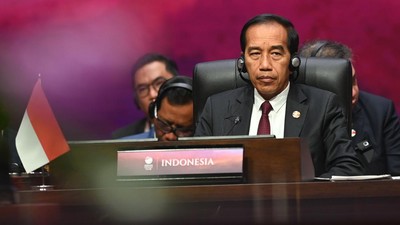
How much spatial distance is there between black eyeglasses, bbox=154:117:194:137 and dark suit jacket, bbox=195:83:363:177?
8.3 inches

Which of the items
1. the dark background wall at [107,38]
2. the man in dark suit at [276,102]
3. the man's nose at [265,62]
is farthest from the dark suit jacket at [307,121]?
the dark background wall at [107,38]

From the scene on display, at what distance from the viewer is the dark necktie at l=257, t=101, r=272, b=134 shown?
10.3 ft

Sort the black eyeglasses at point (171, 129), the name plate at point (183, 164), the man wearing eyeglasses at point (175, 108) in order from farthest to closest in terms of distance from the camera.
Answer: the man wearing eyeglasses at point (175, 108)
the black eyeglasses at point (171, 129)
the name plate at point (183, 164)

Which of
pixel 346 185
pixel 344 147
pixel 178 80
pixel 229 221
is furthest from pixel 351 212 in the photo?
pixel 178 80

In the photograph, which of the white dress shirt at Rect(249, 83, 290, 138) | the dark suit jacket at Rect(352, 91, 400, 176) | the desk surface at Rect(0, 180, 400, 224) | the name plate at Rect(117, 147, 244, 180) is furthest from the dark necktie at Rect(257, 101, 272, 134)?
the desk surface at Rect(0, 180, 400, 224)

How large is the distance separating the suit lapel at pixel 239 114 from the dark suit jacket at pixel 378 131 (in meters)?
0.74

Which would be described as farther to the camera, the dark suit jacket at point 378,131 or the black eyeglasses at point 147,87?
the black eyeglasses at point 147,87

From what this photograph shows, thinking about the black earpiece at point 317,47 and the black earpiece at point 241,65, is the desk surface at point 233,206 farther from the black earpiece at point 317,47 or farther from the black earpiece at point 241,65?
the black earpiece at point 317,47

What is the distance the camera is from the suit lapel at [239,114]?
316 cm

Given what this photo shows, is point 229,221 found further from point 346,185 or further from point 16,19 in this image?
point 16,19

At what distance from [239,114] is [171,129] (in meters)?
0.38

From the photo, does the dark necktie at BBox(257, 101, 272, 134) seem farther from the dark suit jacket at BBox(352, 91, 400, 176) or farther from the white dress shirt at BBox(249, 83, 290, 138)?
the dark suit jacket at BBox(352, 91, 400, 176)

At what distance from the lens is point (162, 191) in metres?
1.88

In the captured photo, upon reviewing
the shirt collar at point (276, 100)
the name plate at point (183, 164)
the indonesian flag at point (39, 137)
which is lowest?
the name plate at point (183, 164)
